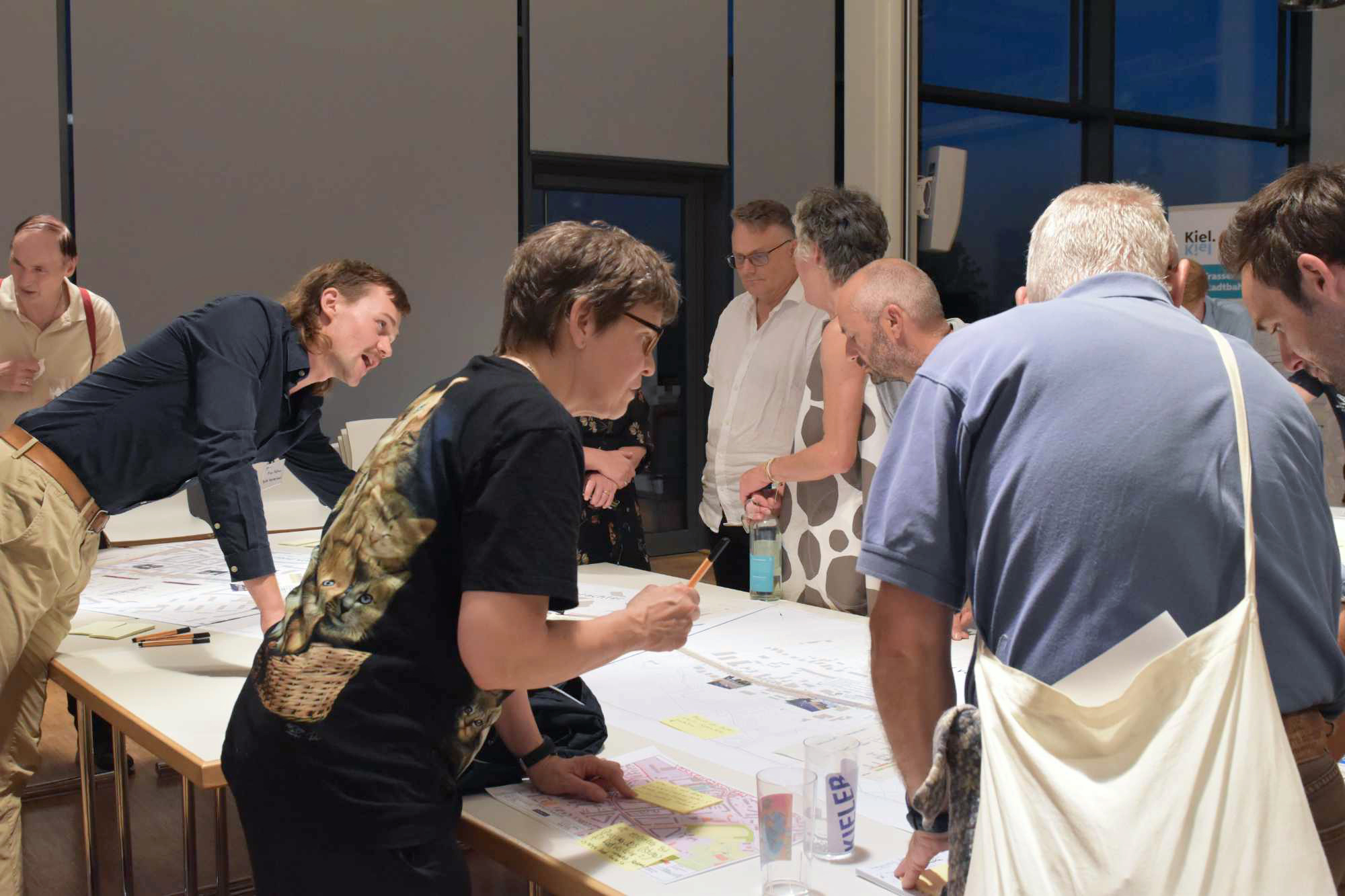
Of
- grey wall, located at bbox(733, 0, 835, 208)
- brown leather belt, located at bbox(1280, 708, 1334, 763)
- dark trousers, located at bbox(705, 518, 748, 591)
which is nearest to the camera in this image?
brown leather belt, located at bbox(1280, 708, 1334, 763)

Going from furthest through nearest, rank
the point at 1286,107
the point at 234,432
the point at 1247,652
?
the point at 1286,107 → the point at 234,432 → the point at 1247,652

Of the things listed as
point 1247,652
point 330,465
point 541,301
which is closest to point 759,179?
point 330,465

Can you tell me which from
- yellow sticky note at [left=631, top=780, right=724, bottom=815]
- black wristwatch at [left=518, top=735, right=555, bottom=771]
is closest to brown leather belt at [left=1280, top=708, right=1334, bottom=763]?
yellow sticky note at [left=631, top=780, right=724, bottom=815]

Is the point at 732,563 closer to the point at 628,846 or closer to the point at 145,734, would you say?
A: the point at 145,734

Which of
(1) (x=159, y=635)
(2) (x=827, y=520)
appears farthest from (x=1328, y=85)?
(1) (x=159, y=635)

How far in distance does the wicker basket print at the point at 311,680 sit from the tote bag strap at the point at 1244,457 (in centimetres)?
85

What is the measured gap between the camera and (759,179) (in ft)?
25.7

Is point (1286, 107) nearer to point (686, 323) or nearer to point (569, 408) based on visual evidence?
point (569, 408)

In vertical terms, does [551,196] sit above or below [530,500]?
above

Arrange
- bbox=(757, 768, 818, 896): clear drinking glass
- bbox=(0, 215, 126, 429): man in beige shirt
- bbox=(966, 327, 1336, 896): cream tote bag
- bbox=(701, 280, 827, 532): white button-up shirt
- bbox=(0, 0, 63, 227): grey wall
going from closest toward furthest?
bbox=(966, 327, 1336, 896): cream tote bag < bbox=(757, 768, 818, 896): clear drinking glass < bbox=(701, 280, 827, 532): white button-up shirt < bbox=(0, 215, 126, 429): man in beige shirt < bbox=(0, 0, 63, 227): grey wall

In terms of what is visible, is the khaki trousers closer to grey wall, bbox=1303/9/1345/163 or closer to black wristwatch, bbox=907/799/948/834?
black wristwatch, bbox=907/799/948/834

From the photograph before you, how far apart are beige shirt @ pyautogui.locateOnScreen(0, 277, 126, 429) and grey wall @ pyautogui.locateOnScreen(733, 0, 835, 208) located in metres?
4.43

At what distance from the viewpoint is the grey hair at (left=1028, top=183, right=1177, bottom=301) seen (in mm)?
1163

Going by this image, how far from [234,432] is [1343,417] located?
2003mm
